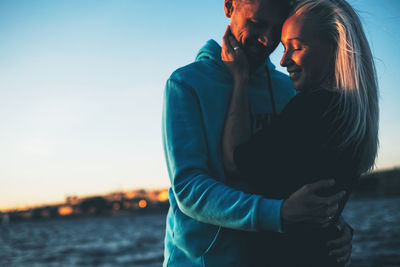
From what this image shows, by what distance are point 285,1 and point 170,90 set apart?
808 millimetres

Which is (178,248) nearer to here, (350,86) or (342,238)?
(342,238)

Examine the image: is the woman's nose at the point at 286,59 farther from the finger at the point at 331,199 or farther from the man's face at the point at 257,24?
the finger at the point at 331,199

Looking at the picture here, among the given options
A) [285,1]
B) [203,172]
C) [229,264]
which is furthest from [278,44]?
[229,264]

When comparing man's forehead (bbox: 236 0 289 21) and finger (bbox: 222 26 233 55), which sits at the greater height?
man's forehead (bbox: 236 0 289 21)

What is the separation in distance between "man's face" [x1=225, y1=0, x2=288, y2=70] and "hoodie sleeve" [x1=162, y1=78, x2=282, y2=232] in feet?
1.63

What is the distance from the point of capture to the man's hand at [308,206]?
44.2 inches

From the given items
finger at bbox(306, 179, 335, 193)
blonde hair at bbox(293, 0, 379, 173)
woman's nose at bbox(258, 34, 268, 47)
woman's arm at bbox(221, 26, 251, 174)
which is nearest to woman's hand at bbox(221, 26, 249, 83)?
woman's arm at bbox(221, 26, 251, 174)

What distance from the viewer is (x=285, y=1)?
5.34ft

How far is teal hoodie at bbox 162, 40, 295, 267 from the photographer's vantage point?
4.00 feet

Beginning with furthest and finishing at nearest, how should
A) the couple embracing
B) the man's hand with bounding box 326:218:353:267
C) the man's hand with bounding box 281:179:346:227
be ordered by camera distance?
the man's hand with bounding box 326:218:353:267, the couple embracing, the man's hand with bounding box 281:179:346:227

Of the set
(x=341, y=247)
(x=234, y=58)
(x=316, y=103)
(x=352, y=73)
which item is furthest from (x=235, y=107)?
(x=341, y=247)

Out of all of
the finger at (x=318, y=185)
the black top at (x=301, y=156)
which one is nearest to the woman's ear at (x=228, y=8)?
the black top at (x=301, y=156)

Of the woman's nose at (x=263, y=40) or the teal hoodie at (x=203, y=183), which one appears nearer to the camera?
the teal hoodie at (x=203, y=183)

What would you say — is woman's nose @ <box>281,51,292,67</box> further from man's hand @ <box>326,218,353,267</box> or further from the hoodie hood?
man's hand @ <box>326,218,353,267</box>
